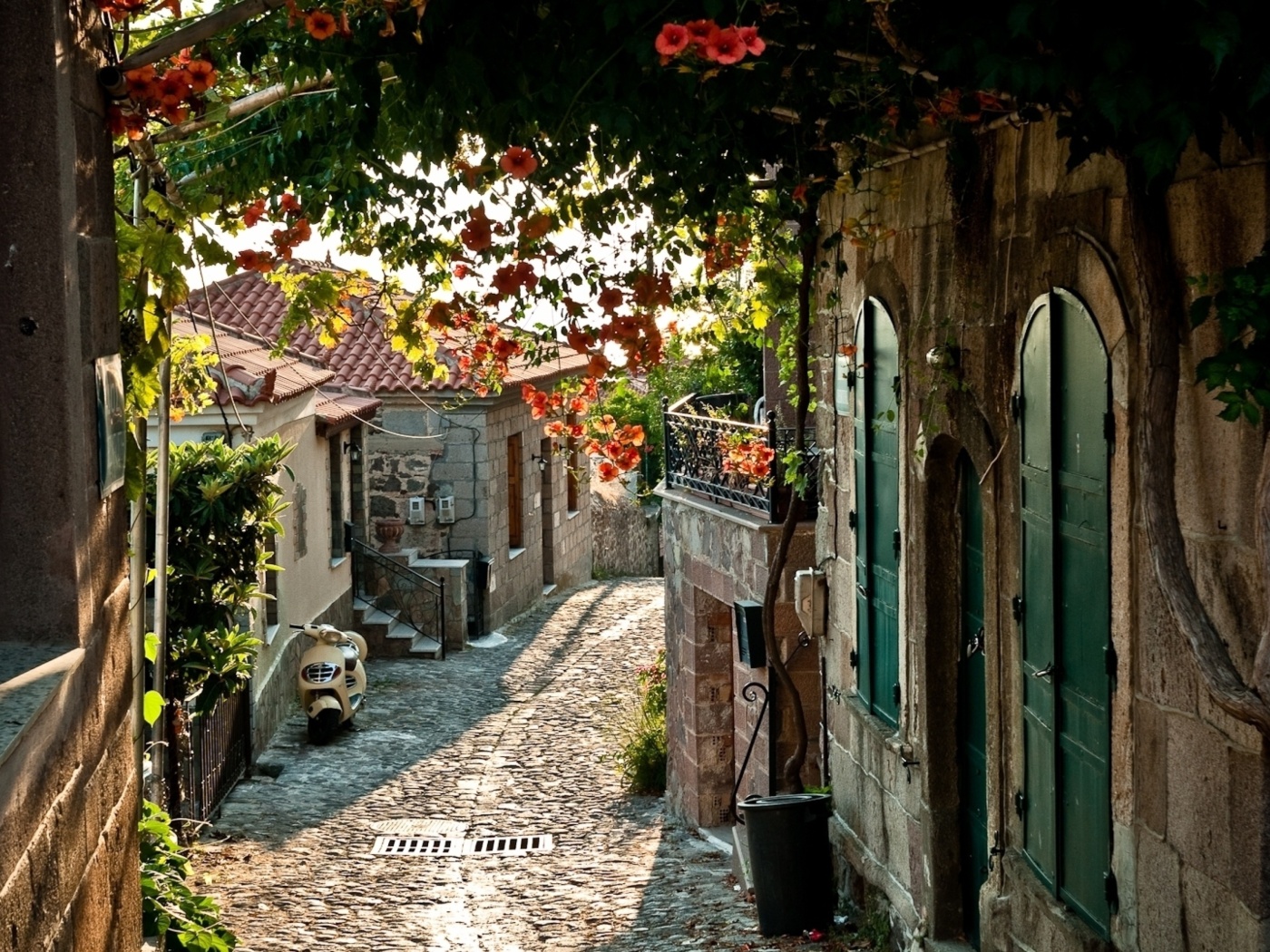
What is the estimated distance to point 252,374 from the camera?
13961mm

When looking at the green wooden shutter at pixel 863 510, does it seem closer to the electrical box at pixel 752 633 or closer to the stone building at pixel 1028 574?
the stone building at pixel 1028 574

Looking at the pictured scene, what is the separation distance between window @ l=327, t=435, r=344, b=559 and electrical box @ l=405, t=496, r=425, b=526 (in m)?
2.07

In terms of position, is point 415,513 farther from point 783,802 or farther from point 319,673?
point 783,802

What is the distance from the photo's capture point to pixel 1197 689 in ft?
13.2

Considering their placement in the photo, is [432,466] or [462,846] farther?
[432,466]

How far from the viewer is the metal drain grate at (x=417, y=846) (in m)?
11.1

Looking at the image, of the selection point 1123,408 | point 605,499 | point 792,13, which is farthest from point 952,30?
point 605,499

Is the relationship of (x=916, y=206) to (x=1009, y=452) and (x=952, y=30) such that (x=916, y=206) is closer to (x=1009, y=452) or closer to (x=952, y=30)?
(x=1009, y=452)

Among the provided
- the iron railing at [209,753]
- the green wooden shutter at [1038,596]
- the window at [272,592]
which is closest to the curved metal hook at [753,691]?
the iron railing at [209,753]

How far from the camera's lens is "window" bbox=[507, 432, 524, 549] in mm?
23219

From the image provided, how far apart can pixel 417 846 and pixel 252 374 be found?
471 centimetres

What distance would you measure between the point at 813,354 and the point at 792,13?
15.2 feet

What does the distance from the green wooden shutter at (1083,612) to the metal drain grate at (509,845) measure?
21.4 ft

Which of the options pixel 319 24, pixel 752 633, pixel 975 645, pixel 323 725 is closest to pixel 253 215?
pixel 319 24
